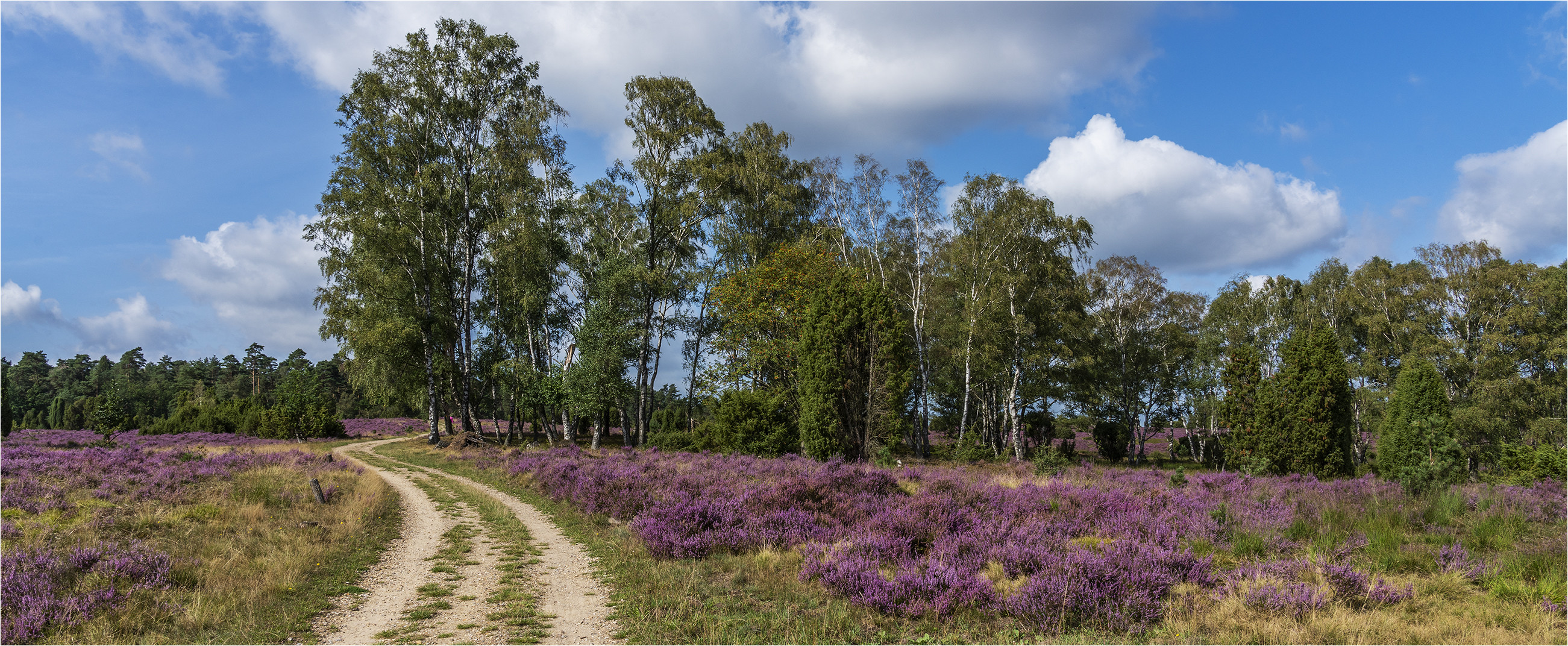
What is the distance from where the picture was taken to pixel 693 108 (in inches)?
1246

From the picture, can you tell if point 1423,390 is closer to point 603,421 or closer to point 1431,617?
point 1431,617

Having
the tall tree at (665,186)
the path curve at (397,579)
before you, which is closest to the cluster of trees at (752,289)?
the tall tree at (665,186)

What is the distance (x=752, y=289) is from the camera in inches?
1129

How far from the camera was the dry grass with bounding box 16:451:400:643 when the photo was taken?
6555mm

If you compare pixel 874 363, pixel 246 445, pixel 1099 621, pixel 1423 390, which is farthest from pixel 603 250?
pixel 1423 390

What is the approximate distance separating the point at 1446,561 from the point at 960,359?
22881 millimetres

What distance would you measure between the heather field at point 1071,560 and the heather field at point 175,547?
12.3 feet

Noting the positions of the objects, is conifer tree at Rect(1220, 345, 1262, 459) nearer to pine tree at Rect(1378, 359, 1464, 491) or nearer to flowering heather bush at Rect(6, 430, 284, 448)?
pine tree at Rect(1378, 359, 1464, 491)

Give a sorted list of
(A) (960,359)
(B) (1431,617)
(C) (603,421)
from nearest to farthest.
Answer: (B) (1431,617), (A) (960,359), (C) (603,421)

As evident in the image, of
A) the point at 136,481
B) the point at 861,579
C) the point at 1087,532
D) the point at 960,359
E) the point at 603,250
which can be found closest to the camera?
the point at 861,579

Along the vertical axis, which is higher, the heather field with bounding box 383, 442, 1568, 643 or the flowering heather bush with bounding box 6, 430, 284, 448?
the heather field with bounding box 383, 442, 1568, 643

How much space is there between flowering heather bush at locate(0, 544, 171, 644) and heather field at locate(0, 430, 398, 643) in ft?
0.05

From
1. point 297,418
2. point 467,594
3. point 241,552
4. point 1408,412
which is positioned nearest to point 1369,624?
point 467,594

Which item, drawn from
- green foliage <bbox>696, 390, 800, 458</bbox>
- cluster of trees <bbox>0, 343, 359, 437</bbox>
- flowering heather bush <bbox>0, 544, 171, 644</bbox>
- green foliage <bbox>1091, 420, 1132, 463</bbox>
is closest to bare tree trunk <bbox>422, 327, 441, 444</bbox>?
cluster of trees <bbox>0, 343, 359, 437</bbox>
